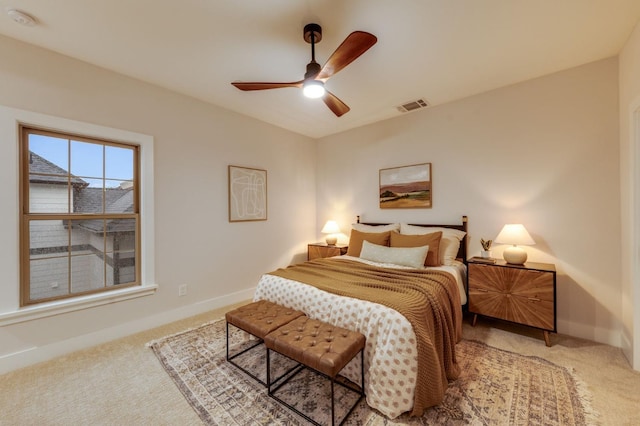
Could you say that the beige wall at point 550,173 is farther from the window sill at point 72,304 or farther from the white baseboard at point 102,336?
the window sill at point 72,304

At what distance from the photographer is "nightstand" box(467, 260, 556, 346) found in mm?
2410

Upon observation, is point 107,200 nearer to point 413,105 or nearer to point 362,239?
point 362,239

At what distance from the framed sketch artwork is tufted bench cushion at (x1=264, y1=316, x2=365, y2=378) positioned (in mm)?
2207

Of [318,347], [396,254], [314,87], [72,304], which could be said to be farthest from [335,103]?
[72,304]

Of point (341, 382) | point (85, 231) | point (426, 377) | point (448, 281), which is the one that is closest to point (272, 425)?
point (341, 382)

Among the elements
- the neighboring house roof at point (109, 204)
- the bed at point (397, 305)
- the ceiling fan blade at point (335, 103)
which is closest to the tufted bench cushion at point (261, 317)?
the bed at point (397, 305)

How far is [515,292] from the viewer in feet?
8.40

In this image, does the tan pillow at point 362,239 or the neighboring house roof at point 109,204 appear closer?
the neighboring house roof at point 109,204

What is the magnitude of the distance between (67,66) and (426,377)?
12.8ft

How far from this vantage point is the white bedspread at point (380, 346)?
5.23 ft

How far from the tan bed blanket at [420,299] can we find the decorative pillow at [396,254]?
0.25m

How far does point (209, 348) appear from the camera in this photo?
2.43m

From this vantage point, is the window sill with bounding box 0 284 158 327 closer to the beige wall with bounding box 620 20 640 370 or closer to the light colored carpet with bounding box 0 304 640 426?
the light colored carpet with bounding box 0 304 640 426

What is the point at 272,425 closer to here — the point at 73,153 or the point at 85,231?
the point at 85,231
